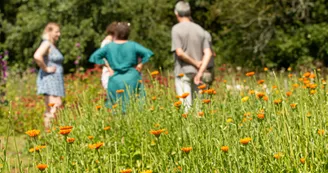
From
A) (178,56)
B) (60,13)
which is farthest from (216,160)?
(60,13)

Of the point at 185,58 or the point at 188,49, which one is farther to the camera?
the point at 188,49

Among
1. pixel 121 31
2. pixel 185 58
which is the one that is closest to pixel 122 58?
pixel 121 31

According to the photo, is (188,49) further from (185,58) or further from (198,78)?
(198,78)

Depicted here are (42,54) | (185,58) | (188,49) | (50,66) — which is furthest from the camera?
(50,66)

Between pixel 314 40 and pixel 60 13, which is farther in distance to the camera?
pixel 60 13

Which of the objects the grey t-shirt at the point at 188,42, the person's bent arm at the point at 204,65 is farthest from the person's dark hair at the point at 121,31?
the person's bent arm at the point at 204,65

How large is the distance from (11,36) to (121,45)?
1346cm

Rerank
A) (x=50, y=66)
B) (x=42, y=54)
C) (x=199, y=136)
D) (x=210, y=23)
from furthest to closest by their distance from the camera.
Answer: (x=210, y=23) → (x=50, y=66) → (x=42, y=54) → (x=199, y=136)

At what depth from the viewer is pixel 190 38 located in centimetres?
636

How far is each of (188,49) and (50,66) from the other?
1.91 metres

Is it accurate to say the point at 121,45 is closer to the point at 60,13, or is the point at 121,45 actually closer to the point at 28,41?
the point at 60,13

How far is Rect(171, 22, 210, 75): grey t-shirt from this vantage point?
6324 millimetres

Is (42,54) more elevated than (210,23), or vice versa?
(210,23)

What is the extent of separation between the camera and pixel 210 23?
21.2m
